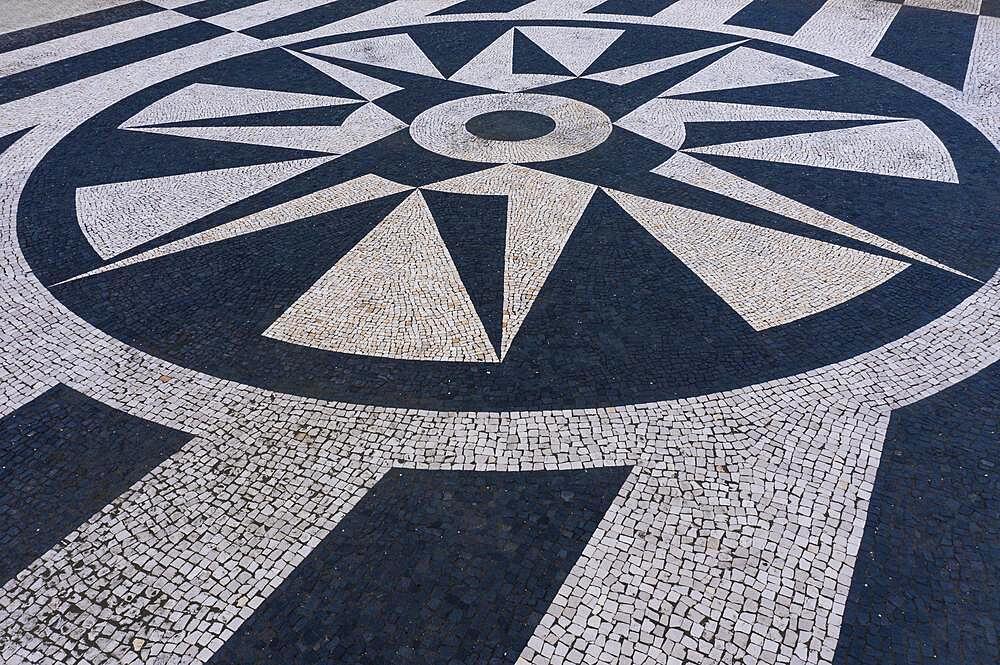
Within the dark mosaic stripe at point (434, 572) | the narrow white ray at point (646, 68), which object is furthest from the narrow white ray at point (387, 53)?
the dark mosaic stripe at point (434, 572)

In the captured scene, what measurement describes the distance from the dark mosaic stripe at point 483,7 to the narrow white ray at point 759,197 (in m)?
10.4

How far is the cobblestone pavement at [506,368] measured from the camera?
666cm

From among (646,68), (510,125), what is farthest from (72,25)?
(646,68)

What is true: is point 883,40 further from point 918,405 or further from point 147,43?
point 147,43

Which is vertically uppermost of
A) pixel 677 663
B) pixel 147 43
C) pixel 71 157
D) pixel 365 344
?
pixel 147 43

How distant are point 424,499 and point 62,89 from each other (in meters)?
15.4

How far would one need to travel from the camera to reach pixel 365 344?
9.75 metres

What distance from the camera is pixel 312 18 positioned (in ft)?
71.6

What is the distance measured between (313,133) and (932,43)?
14941 mm

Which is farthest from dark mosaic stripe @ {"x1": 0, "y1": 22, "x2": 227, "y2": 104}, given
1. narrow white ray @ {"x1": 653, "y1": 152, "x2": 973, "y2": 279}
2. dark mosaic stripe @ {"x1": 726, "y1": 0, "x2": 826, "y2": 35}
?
dark mosaic stripe @ {"x1": 726, "y1": 0, "x2": 826, "y2": 35}

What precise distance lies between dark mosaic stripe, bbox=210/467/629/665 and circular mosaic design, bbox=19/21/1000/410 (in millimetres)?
1335

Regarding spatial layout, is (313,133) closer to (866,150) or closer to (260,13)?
(260,13)

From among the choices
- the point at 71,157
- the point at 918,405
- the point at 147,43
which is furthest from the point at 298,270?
the point at 147,43

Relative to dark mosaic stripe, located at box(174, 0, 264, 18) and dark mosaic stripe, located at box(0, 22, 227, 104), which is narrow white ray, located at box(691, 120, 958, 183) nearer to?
dark mosaic stripe, located at box(0, 22, 227, 104)
